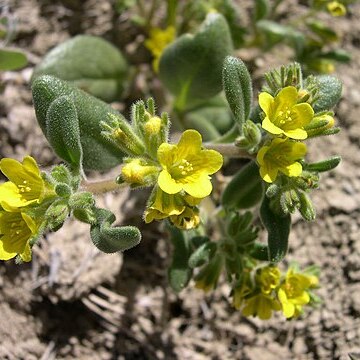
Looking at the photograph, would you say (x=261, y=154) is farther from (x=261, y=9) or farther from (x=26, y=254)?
(x=261, y=9)

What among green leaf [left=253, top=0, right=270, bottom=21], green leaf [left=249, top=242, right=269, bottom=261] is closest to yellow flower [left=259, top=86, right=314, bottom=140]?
green leaf [left=249, top=242, right=269, bottom=261]

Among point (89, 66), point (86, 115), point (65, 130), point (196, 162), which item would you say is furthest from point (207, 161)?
point (89, 66)

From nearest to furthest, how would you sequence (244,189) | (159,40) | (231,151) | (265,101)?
(265,101)
(231,151)
(244,189)
(159,40)

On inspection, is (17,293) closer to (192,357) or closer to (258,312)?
(192,357)

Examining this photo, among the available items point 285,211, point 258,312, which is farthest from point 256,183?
point 258,312

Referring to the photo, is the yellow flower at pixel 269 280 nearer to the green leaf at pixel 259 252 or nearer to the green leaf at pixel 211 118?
the green leaf at pixel 259 252

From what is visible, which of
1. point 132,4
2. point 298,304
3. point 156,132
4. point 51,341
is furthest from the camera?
point 132,4

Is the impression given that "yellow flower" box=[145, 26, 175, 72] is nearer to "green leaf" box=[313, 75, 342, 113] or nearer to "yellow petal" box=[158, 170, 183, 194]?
"green leaf" box=[313, 75, 342, 113]
